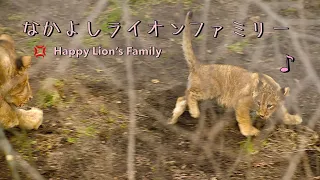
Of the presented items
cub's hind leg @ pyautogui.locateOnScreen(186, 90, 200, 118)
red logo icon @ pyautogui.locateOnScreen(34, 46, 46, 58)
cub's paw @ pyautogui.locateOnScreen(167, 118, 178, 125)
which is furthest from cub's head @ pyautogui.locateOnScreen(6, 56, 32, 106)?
cub's hind leg @ pyautogui.locateOnScreen(186, 90, 200, 118)

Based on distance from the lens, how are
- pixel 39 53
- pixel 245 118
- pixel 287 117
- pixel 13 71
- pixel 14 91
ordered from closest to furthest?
pixel 13 71
pixel 14 91
pixel 245 118
pixel 287 117
pixel 39 53

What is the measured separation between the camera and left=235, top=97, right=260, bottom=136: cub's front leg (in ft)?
13.8

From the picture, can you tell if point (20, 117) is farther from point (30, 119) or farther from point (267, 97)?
point (267, 97)

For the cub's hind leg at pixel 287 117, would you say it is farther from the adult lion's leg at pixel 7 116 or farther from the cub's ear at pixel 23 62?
the adult lion's leg at pixel 7 116

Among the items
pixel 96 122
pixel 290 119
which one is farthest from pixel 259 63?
pixel 96 122

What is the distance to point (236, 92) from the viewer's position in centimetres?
440

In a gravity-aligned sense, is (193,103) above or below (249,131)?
above

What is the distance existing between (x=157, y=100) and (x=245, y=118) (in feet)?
3.07

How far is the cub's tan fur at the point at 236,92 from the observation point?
4215mm

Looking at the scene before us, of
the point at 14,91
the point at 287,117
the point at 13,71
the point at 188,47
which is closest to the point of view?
the point at 13,71

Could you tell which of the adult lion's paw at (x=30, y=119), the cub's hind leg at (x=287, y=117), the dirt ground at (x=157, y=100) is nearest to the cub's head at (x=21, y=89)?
the adult lion's paw at (x=30, y=119)

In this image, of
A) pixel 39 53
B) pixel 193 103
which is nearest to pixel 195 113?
pixel 193 103

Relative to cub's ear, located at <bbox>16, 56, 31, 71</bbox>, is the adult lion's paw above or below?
below

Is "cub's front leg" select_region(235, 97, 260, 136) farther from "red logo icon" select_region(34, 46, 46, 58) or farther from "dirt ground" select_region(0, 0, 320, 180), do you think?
"red logo icon" select_region(34, 46, 46, 58)
